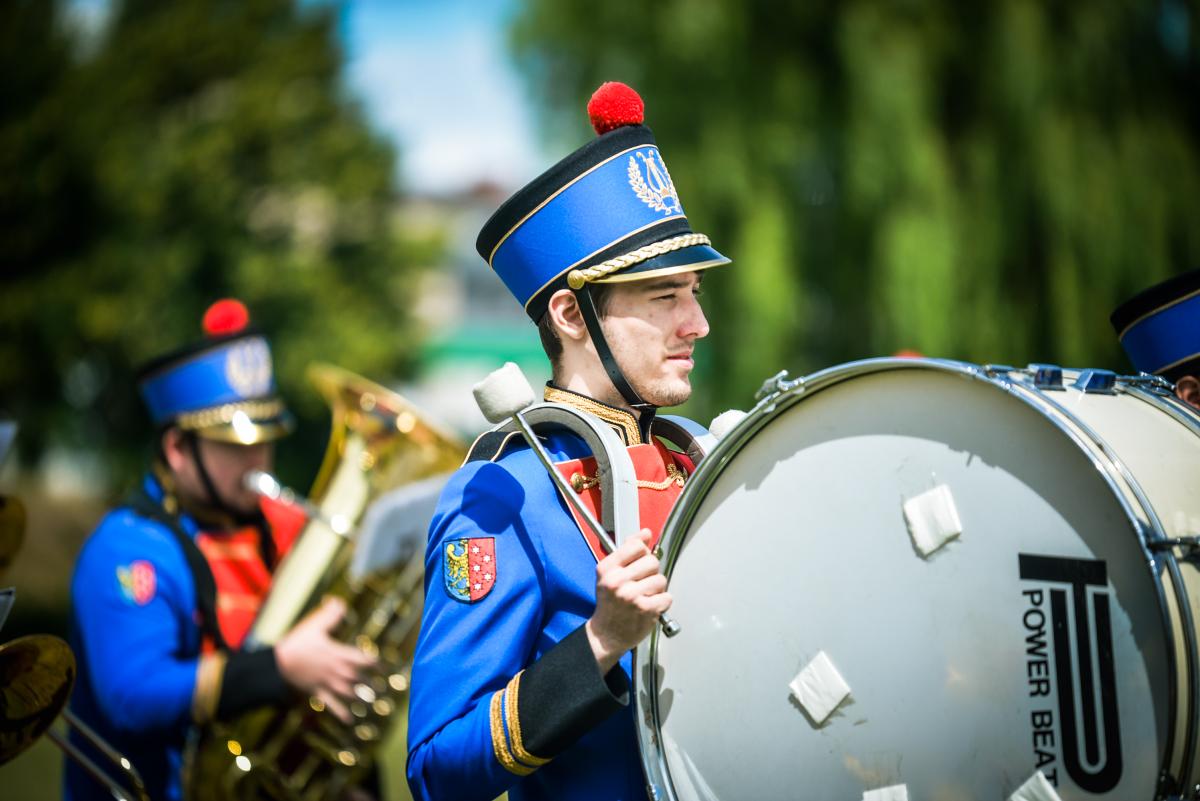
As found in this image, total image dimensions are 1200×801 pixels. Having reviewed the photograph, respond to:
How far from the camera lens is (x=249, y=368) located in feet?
14.4

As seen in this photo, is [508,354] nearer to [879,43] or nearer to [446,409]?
[446,409]

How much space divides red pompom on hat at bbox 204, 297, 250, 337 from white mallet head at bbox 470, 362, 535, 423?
2488 mm

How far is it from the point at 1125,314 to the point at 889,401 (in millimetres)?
1361

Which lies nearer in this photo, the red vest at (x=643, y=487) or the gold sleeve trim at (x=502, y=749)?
the gold sleeve trim at (x=502, y=749)

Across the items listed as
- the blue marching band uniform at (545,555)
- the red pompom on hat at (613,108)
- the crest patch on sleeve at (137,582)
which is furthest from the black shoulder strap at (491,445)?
the crest patch on sleeve at (137,582)

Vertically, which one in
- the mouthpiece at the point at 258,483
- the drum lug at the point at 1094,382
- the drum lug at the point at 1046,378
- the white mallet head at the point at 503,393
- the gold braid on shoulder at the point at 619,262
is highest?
the gold braid on shoulder at the point at 619,262

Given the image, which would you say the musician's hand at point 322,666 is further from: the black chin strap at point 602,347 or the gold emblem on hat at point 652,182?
the gold emblem on hat at point 652,182

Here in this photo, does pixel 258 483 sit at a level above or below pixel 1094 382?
below

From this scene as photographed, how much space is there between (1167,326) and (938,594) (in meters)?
1.42

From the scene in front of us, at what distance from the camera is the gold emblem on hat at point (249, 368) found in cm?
428

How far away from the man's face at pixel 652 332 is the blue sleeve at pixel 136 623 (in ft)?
6.68

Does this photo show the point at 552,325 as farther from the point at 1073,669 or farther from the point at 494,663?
the point at 1073,669

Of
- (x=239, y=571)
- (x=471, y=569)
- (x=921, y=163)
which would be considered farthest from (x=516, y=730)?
(x=921, y=163)

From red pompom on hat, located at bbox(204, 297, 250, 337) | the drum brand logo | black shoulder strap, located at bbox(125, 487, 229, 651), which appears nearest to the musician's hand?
black shoulder strap, located at bbox(125, 487, 229, 651)
